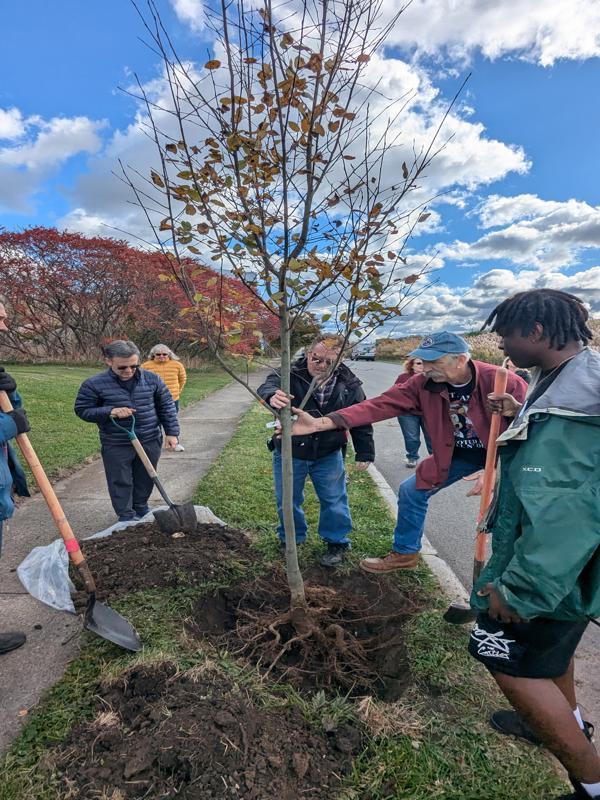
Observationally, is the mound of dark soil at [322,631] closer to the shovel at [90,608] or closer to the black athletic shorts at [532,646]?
the shovel at [90,608]

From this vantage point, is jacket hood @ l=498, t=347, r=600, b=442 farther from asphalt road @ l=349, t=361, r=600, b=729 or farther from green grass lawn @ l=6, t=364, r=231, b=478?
green grass lawn @ l=6, t=364, r=231, b=478

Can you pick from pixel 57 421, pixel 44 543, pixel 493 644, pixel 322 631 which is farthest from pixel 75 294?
pixel 493 644

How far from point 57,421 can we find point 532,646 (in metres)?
9.32

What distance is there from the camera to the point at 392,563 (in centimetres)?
389

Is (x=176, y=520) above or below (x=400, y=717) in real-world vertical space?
above

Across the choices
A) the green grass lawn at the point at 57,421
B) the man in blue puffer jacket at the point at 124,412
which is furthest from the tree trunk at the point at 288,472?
the green grass lawn at the point at 57,421

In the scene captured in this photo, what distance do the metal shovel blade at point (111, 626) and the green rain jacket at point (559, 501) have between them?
6.87 feet

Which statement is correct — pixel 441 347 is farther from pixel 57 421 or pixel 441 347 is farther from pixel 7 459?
pixel 57 421

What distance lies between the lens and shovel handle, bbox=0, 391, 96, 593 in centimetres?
297

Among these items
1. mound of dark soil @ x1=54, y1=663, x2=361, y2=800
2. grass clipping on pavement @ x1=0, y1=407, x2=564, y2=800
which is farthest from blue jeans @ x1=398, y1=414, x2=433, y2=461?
mound of dark soil @ x1=54, y1=663, x2=361, y2=800

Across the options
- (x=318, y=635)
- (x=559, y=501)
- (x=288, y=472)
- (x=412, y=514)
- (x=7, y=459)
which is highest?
(x=559, y=501)

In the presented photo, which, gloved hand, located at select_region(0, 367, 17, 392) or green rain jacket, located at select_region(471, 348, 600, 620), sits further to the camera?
gloved hand, located at select_region(0, 367, 17, 392)

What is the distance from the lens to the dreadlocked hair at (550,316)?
6.10 ft

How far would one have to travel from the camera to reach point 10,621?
3281mm
